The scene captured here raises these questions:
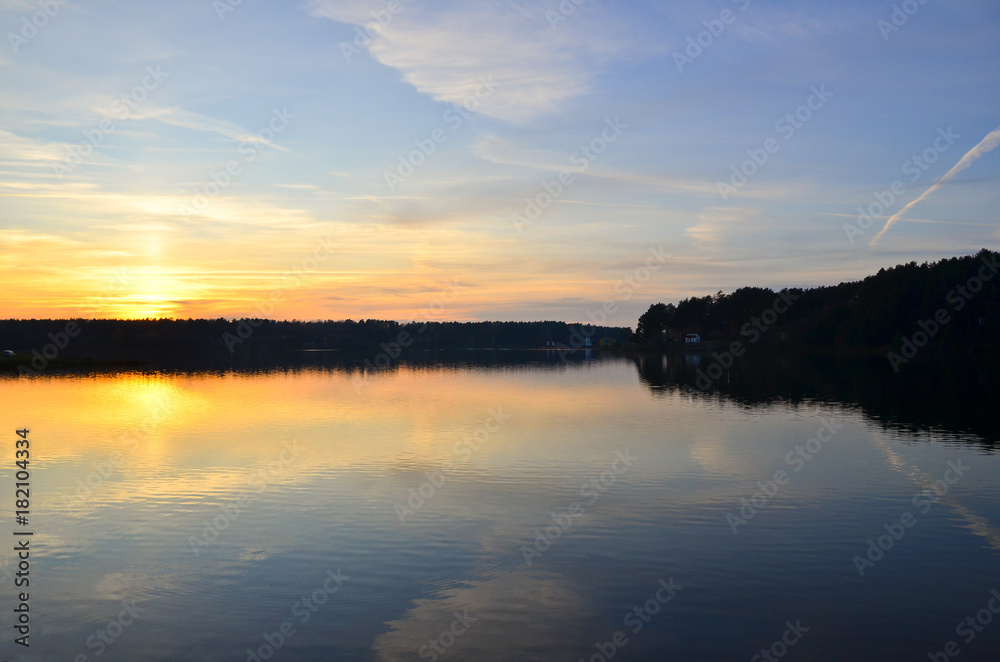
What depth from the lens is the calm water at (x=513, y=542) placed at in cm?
1409

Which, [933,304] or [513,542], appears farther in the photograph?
[933,304]

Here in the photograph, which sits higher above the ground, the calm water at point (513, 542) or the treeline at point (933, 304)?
the treeline at point (933, 304)

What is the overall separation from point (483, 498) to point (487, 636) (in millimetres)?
11857

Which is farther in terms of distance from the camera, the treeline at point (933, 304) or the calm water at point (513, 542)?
the treeline at point (933, 304)

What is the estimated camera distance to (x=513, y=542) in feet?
66.3

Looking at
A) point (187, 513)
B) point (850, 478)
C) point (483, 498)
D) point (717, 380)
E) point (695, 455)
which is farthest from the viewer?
point (717, 380)

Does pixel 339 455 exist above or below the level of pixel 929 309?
below

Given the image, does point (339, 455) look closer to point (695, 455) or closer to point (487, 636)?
point (695, 455)

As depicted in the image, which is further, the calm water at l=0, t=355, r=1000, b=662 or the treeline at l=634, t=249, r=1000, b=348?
the treeline at l=634, t=249, r=1000, b=348

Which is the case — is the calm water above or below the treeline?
below

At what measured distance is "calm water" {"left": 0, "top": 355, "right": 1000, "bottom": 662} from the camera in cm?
1409

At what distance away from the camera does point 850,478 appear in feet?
95.0

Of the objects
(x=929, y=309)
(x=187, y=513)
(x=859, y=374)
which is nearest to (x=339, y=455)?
(x=187, y=513)

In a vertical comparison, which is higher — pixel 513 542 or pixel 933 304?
pixel 933 304
